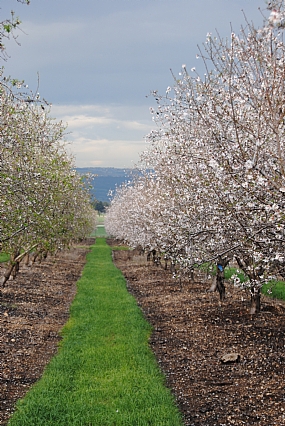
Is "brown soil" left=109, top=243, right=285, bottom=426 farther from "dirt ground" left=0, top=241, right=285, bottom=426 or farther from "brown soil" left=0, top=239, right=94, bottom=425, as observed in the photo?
"brown soil" left=0, top=239, right=94, bottom=425

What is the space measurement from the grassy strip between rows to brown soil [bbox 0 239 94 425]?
30cm

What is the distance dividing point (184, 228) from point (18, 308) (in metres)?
6.76

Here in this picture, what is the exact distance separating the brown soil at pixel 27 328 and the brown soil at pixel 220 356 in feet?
8.52

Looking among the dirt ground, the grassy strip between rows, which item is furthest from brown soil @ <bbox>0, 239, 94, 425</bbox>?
the grassy strip between rows

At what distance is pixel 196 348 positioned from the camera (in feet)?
34.5

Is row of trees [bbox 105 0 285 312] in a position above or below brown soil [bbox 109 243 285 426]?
above

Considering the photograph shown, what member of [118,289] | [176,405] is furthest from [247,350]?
[118,289]

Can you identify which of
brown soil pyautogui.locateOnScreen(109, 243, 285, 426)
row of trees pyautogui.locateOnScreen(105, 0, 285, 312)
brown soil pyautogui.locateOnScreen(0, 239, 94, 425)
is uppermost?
row of trees pyautogui.locateOnScreen(105, 0, 285, 312)

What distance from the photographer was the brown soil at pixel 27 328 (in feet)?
28.0

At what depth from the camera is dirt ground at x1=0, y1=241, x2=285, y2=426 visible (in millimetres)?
7254

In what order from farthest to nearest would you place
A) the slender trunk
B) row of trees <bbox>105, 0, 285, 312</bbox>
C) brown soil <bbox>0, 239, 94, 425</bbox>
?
1. the slender trunk
2. brown soil <bbox>0, 239, 94, 425</bbox>
3. row of trees <bbox>105, 0, 285, 312</bbox>

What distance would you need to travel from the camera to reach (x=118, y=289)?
20.3m

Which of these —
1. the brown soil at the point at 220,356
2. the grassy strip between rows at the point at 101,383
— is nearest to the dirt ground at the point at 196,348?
the brown soil at the point at 220,356

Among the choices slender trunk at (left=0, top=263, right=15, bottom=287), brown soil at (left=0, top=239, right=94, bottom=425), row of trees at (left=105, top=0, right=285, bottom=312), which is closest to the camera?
row of trees at (left=105, top=0, right=285, bottom=312)
